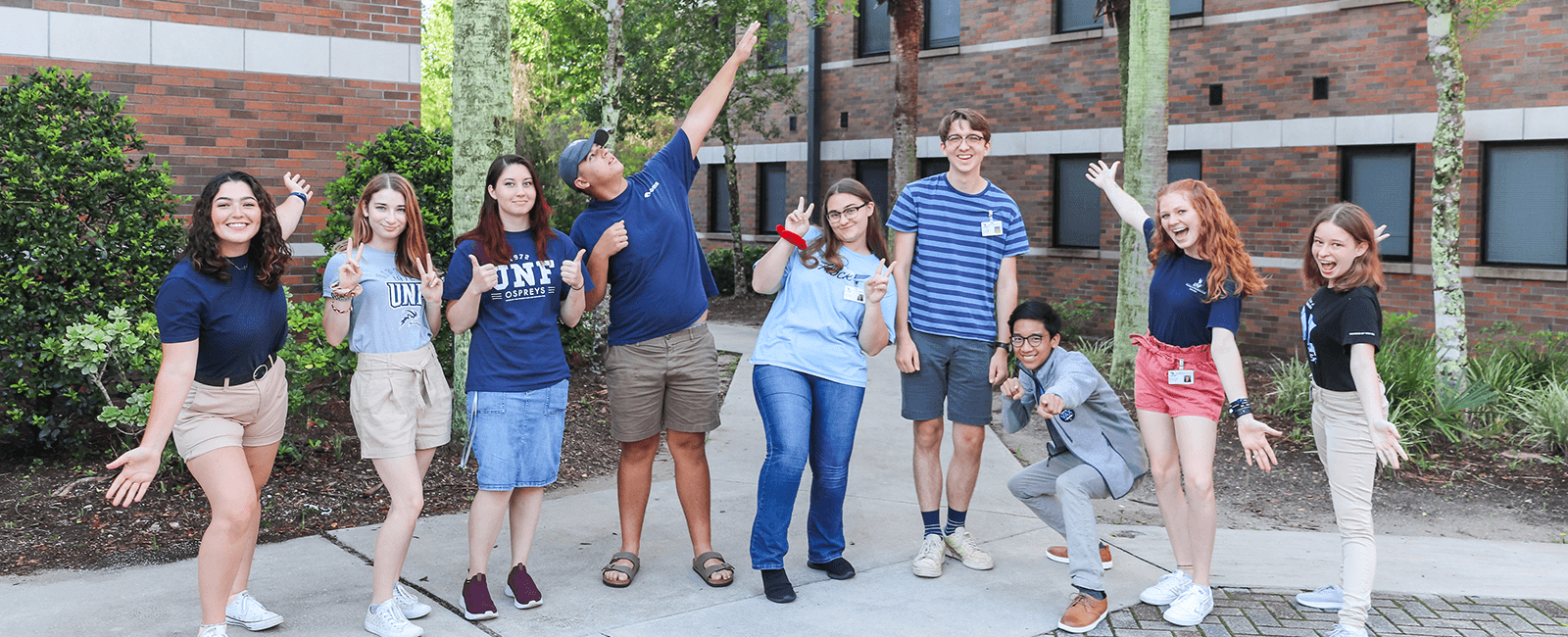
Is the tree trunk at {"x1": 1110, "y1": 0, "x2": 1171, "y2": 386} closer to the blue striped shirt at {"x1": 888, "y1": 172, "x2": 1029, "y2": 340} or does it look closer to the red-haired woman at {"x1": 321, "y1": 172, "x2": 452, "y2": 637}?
the blue striped shirt at {"x1": 888, "y1": 172, "x2": 1029, "y2": 340}

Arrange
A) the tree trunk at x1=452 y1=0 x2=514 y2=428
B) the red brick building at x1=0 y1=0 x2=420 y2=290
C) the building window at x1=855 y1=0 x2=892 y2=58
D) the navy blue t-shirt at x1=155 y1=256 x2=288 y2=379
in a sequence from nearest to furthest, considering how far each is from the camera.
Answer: the navy blue t-shirt at x1=155 y1=256 x2=288 y2=379 < the tree trunk at x1=452 y1=0 x2=514 y2=428 < the red brick building at x1=0 y1=0 x2=420 y2=290 < the building window at x1=855 y1=0 x2=892 y2=58

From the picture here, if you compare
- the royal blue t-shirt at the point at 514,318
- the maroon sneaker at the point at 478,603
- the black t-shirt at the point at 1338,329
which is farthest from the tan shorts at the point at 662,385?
the black t-shirt at the point at 1338,329

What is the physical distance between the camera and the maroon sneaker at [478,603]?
13.5 ft

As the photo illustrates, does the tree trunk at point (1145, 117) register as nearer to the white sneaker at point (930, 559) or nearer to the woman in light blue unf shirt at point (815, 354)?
the white sneaker at point (930, 559)

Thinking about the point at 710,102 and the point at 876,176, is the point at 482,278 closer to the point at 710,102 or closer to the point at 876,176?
the point at 710,102

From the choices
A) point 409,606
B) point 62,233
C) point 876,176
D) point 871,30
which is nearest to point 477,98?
point 62,233

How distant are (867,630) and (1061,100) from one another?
1214 cm

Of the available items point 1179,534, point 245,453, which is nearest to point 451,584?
point 245,453

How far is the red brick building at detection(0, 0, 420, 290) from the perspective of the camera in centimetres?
758

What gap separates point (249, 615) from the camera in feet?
13.1

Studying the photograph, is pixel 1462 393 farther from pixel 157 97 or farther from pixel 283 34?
pixel 157 97

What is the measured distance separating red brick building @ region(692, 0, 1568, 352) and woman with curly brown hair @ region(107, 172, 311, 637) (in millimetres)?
11944

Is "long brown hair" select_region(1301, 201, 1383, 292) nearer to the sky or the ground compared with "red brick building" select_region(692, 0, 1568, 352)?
nearer to the ground

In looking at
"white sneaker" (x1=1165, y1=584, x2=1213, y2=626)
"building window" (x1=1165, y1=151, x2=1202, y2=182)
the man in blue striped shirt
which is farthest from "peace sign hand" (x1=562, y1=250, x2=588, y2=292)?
"building window" (x1=1165, y1=151, x2=1202, y2=182)
